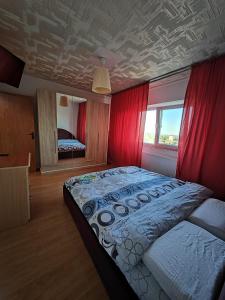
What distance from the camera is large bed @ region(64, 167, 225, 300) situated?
72 cm

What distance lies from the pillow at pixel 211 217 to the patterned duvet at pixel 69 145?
3032 mm

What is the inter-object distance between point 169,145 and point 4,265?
303 centimetres

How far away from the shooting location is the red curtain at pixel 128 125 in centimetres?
314

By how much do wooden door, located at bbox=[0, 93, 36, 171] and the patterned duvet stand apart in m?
0.62

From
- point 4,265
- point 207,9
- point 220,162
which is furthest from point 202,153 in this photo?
point 4,265

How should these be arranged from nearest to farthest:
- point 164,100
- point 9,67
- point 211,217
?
point 211,217
point 9,67
point 164,100

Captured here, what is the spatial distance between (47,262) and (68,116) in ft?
9.47

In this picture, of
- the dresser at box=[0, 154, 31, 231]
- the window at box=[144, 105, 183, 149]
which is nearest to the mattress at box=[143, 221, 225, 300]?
the dresser at box=[0, 154, 31, 231]

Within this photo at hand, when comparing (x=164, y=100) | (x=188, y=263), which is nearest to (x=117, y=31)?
(x=164, y=100)

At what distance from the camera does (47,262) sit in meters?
1.23

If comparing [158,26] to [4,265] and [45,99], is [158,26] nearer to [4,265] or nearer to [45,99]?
[45,99]

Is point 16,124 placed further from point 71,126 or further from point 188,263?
point 188,263

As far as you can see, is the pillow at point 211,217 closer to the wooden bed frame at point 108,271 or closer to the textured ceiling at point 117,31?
the wooden bed frame at point 108,271

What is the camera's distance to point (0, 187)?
149cm
